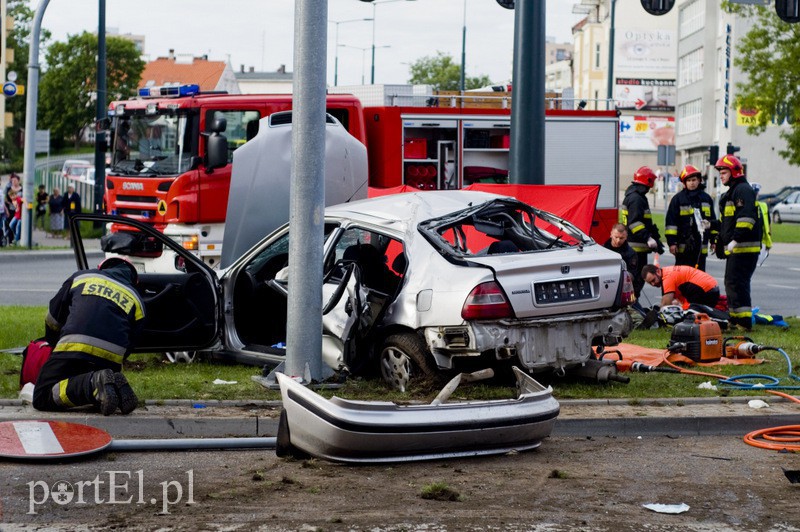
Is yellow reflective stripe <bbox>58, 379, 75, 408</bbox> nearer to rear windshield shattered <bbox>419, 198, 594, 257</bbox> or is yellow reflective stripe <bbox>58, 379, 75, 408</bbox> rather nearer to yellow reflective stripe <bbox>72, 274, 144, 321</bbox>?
yellow reflective stripe <bbox>72, 274, 144, 321</bbox>

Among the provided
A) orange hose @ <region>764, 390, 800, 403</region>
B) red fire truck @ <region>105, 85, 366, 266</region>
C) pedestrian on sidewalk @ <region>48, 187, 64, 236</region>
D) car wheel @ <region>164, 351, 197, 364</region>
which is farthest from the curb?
pedestrian on sidewalk @ <region>48, 187, 64, 236</region>

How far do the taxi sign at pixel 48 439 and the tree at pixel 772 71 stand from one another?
27.8 meters

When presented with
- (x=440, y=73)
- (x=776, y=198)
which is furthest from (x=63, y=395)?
(x=440, y=73)

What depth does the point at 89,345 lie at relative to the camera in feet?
24.9

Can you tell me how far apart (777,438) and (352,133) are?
1091 centimetres

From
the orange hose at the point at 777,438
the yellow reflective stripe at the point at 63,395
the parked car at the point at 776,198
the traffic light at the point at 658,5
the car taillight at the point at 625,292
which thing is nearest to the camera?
the orange hose at the point at 777,438

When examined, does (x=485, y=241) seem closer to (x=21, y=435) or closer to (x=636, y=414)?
(x=636, y=414)

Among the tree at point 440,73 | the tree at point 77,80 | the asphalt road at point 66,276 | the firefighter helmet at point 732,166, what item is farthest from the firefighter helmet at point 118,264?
the tree at point 440,73

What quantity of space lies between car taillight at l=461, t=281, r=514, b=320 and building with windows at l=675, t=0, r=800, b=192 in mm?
59661

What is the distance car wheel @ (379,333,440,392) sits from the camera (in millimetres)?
8328

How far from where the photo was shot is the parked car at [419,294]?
8109mm

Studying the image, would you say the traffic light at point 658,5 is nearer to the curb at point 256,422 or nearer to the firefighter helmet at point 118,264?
the curb at point 256,422

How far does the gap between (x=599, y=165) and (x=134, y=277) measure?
12.5m

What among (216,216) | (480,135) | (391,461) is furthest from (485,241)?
(480,135)
